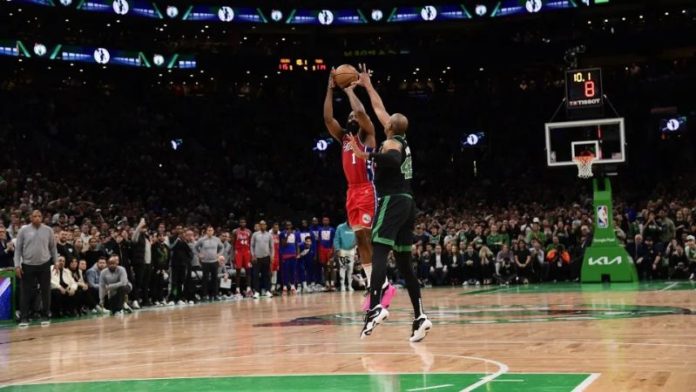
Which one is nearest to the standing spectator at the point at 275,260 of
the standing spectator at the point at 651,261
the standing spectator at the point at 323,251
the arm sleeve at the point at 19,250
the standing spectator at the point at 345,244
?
the standing spectator at the point at 323,251

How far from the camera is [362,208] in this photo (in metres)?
8.86

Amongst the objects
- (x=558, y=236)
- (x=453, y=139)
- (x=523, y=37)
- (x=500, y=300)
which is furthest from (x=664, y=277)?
(x=523, y=37)

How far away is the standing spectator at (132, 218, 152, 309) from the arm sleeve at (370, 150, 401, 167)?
404 inches

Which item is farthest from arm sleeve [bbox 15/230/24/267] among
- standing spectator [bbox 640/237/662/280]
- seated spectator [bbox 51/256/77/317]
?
standing spectator [bbox 640/237/662/280]

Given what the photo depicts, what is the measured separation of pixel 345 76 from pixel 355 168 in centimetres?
106

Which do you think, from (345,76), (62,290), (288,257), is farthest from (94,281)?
(345,76)

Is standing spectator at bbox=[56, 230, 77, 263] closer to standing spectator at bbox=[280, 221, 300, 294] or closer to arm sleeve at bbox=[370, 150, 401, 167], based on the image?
standing spectator at bbox=[280, 221, 300, 294]

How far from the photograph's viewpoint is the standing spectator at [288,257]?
21.7 metres

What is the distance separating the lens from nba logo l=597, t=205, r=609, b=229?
63.2ft

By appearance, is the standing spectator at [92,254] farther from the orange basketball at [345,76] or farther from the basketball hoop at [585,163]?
the basketball hoop at [585,163]

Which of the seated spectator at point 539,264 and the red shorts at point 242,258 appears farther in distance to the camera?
the seated spectator at point 539,264

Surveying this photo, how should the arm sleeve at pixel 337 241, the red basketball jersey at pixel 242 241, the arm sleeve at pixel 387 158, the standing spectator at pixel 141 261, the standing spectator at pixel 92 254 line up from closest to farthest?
the arm sleeve at pixel 387 158
the standing spectator at pixel 92 254
the standing spectator at pixel 141 261
the arm sleeve at pixel 337 241
the red basketball jersey at pixel 242 241

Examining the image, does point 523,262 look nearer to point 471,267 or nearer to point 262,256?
point 471,267

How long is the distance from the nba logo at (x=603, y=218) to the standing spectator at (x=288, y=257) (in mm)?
7202
